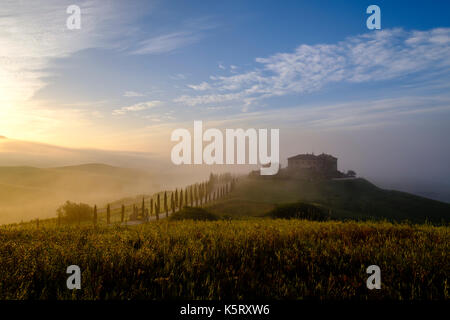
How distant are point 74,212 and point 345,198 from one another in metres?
57.5

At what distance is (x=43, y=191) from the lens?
→ 543ft

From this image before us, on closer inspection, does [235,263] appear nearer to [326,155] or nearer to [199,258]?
[199,258]

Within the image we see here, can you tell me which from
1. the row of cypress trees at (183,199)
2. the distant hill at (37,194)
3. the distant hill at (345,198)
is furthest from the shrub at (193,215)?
the distant hill at (37,194)

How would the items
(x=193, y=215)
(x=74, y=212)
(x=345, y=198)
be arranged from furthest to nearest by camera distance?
(x=345, y=198), (x=74, y=212), (x=193, y=215)

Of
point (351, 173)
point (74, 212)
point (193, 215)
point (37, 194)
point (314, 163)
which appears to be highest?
point (314, 163)

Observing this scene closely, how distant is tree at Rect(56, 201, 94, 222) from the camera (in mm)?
38531

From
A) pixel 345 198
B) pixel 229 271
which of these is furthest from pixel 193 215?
pixel 345 198

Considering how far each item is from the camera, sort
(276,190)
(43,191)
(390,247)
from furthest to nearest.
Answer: (43,191)
(276,190)
(390,247)

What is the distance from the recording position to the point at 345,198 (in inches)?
2633

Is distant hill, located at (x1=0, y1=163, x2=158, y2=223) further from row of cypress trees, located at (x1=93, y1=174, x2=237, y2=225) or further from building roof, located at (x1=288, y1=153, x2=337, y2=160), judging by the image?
building roof, located at (x1=288, y1=153, x2=337, y2=160)

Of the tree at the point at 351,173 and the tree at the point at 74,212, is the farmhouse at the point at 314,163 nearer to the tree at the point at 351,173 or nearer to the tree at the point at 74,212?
the tree at the point at 351,173

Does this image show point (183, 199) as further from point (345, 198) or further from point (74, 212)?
point (345, 198)
